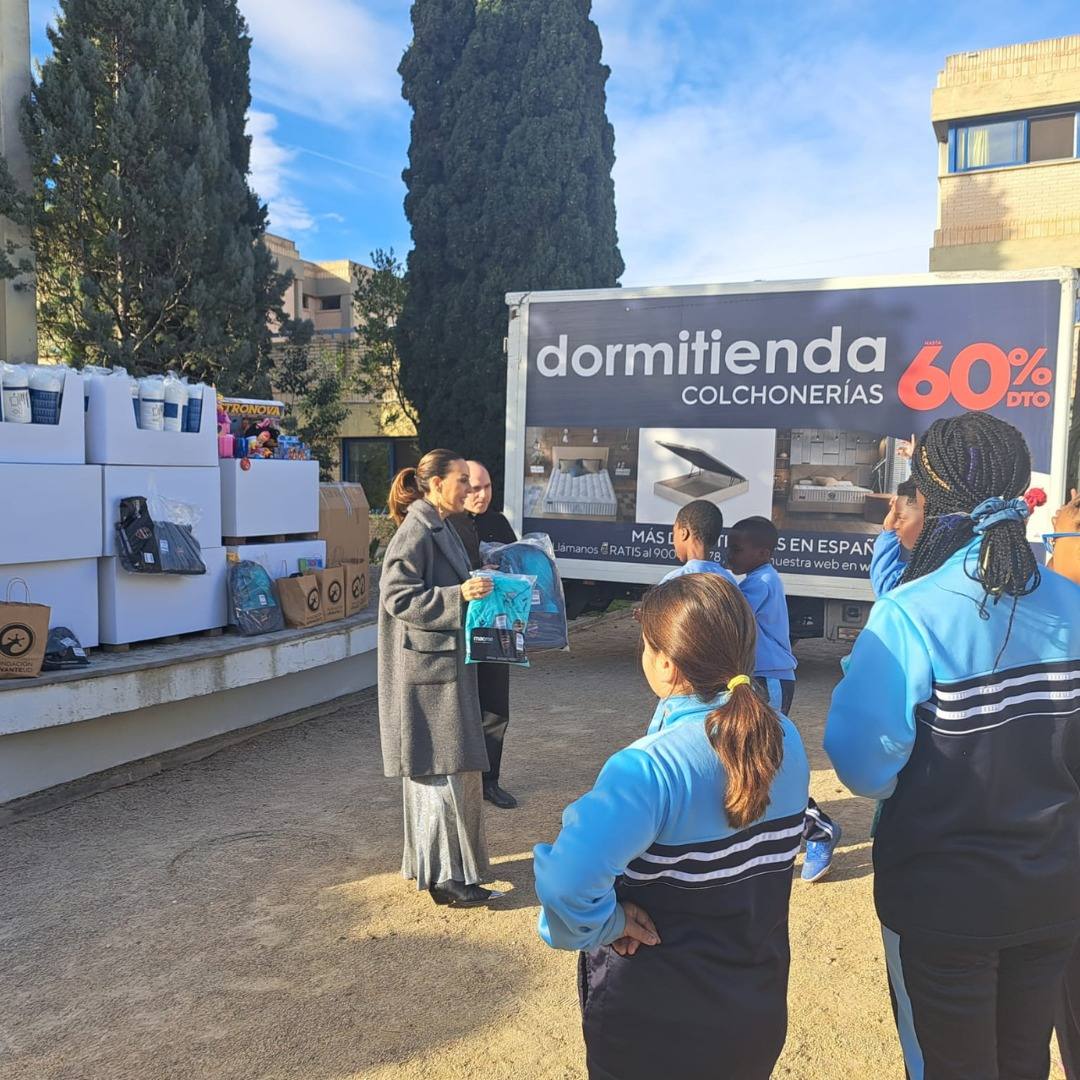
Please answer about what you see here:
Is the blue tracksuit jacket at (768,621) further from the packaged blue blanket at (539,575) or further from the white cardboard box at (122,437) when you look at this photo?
the white cardboard box at (122,437)

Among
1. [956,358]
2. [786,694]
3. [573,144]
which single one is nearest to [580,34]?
[573,144]

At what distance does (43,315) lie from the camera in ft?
31.6

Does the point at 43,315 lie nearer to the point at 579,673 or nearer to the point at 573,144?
the point at 579,673

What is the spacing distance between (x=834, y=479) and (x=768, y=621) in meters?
3.62

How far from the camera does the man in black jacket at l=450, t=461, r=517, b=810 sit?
4.46 meters

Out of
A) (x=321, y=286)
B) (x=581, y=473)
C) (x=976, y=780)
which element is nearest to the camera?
(x=976, y=780)

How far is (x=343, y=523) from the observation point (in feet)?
23.6

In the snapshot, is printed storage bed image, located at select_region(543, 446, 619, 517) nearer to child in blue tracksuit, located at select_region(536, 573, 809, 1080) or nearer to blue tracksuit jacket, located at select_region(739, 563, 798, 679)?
blue tracksuit jacket, located at select_region(739, 563, 798, 679)

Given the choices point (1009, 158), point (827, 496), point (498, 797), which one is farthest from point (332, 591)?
point (1009, 158)

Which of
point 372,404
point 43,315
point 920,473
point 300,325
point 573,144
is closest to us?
point 920,473

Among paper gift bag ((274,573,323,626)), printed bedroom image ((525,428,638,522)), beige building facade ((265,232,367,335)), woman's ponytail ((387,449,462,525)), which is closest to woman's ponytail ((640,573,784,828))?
woman's ponytail ((387,449,462,525))

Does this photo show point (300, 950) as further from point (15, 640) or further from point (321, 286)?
point (321, 286)

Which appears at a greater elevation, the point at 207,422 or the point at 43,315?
the point at 43,315

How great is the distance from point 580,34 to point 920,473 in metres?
14.6
